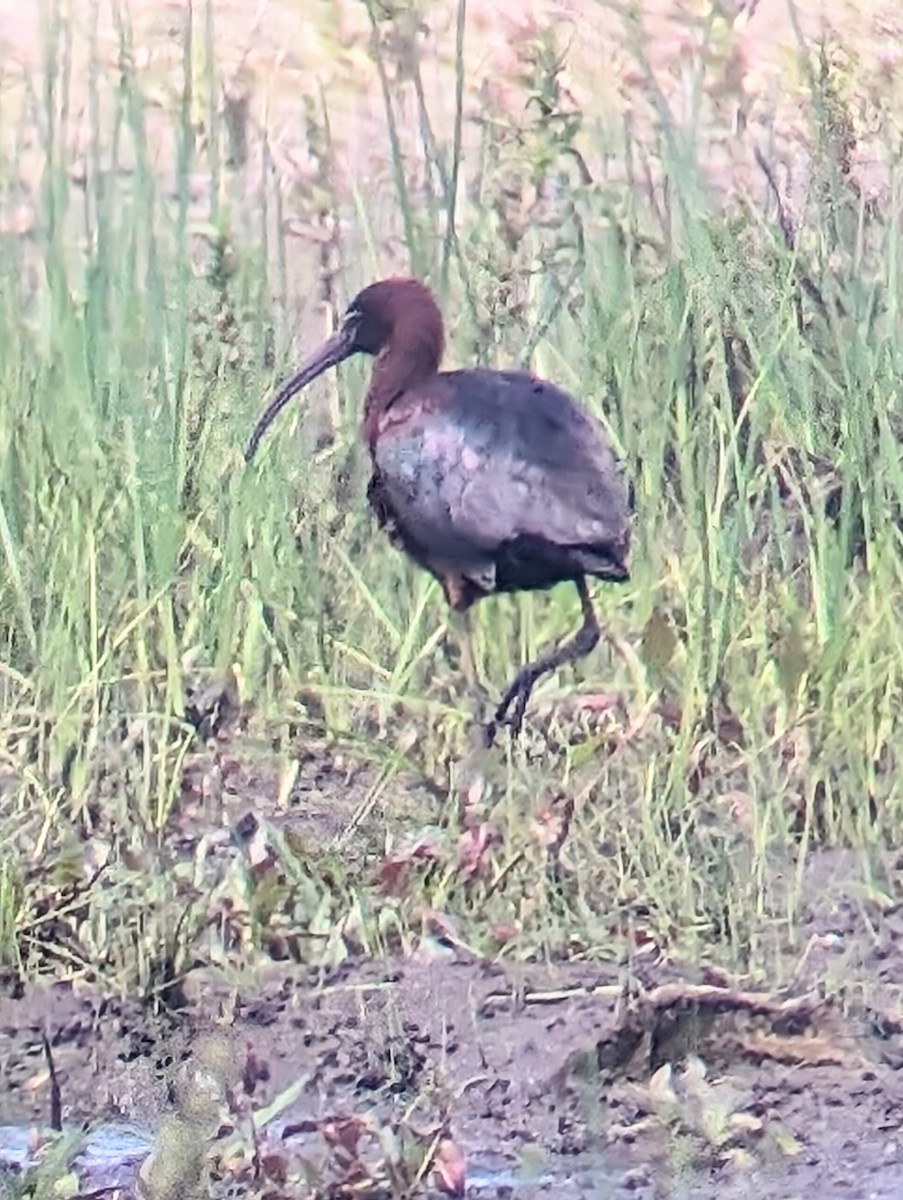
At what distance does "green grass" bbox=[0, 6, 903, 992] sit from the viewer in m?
2.36

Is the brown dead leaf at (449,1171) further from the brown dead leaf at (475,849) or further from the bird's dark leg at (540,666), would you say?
the bird's dark leg at (540,666)

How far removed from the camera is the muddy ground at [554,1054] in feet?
7.37

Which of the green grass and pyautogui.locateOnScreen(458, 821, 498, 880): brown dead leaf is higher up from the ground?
the green grass

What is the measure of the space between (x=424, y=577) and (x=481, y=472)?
10 cm

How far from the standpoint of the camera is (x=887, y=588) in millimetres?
2436

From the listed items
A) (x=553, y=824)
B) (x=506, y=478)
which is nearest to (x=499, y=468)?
(x=506, y=478)

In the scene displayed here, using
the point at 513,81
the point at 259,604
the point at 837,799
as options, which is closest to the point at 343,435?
the point at 259,604

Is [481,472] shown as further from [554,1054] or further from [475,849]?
[554,1054]

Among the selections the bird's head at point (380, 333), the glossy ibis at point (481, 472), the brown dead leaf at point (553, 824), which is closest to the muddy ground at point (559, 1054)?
the brown dead leaf at point (553, 824)

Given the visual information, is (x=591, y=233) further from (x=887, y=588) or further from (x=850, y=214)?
(x=887, y=588)

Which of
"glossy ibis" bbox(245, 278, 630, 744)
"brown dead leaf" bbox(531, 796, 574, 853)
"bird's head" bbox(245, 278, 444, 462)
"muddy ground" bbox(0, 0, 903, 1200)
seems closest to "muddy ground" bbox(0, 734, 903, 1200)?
"muddy ground" bbox(0, 0, 903, 1200)

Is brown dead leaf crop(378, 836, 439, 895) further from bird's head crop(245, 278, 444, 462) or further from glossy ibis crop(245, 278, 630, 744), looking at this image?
bird's head crop(245, 278, 444, 462)

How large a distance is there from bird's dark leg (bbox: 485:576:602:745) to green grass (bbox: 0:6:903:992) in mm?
13

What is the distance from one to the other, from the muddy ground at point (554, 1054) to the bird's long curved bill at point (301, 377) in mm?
296
